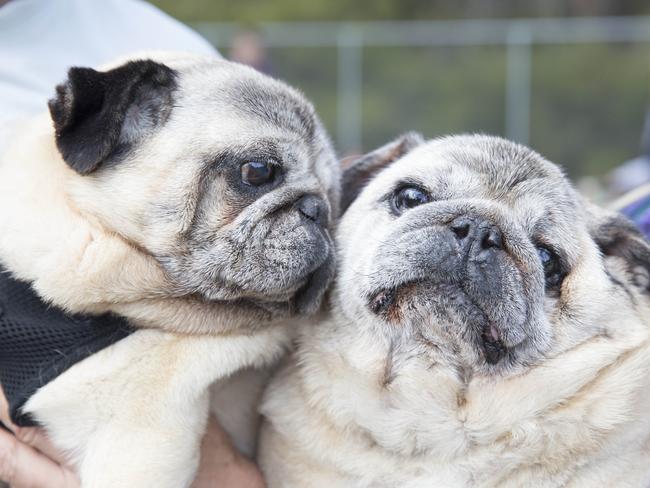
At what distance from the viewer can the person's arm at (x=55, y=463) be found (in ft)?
7.05

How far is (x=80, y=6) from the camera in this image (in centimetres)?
288

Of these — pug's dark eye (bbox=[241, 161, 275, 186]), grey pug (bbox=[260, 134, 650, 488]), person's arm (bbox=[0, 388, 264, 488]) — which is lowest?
person's arm (bbox=[0, 388, 264, 488])

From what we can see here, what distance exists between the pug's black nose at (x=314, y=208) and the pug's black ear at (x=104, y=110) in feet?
1.38

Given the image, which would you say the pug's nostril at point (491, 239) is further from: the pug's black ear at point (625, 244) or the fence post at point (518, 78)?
the fence post at point (518, 78)

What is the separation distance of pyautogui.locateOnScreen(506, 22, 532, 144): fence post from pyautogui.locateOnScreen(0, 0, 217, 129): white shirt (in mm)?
8639

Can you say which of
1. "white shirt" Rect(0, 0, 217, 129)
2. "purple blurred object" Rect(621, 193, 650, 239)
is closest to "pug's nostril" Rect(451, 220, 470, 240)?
"purple blurred object" Rect(621, 193, 650, 239)

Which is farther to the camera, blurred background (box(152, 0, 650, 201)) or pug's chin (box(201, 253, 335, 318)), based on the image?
blurred background (box(152, 0, 650, 201))

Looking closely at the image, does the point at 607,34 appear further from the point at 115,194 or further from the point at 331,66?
the point at 115,194

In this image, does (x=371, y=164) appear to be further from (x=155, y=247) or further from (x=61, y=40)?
(x=61, y=40)

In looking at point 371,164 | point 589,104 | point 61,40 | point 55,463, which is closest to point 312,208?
point 371,164

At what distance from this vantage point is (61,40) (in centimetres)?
278

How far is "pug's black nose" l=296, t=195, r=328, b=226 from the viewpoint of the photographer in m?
2.26

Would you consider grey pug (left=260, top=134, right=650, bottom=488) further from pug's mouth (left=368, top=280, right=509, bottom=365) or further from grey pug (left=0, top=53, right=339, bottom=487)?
grey pug (left=0, top=53, right=339, bottom=487)

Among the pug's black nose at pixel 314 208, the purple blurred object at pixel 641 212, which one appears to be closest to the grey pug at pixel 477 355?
the pug's black nose at pixel 314 208
